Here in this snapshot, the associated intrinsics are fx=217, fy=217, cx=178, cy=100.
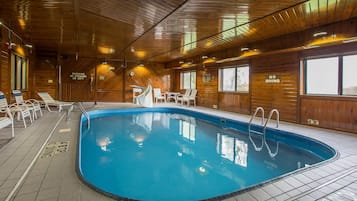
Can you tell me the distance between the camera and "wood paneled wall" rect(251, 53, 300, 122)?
20.3 ft

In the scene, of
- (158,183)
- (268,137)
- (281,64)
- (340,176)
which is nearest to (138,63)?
(281,64)

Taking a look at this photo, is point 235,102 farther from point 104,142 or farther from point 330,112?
point 104,142

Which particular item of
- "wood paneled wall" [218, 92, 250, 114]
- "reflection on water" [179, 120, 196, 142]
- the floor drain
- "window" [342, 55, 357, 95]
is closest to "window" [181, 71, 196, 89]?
"wood paneled wall" [218, 92, 250, 114]

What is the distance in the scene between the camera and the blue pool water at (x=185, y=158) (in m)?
2.78

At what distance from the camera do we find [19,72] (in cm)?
752

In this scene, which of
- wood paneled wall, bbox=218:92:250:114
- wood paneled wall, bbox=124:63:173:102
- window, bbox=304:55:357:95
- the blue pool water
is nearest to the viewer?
the blue pool water

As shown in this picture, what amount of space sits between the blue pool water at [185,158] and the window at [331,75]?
1786 millimetres

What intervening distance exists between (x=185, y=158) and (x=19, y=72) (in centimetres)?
700

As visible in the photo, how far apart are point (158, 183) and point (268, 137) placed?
3.50 meters

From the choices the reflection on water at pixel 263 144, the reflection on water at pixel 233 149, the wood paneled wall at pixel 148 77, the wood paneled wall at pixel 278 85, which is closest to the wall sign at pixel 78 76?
the wood paneled wall at pixel 148 77

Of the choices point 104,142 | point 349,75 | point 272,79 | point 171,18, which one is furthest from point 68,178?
point 272,79

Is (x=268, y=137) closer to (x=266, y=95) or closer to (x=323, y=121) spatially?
(x=323, y=121)

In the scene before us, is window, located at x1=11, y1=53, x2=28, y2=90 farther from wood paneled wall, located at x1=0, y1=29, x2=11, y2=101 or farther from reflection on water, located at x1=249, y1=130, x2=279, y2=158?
reflection on water, located at x1=249, y1=130, x2=279, y2=158

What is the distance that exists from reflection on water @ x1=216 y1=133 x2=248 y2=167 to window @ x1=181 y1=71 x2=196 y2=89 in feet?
21.2
